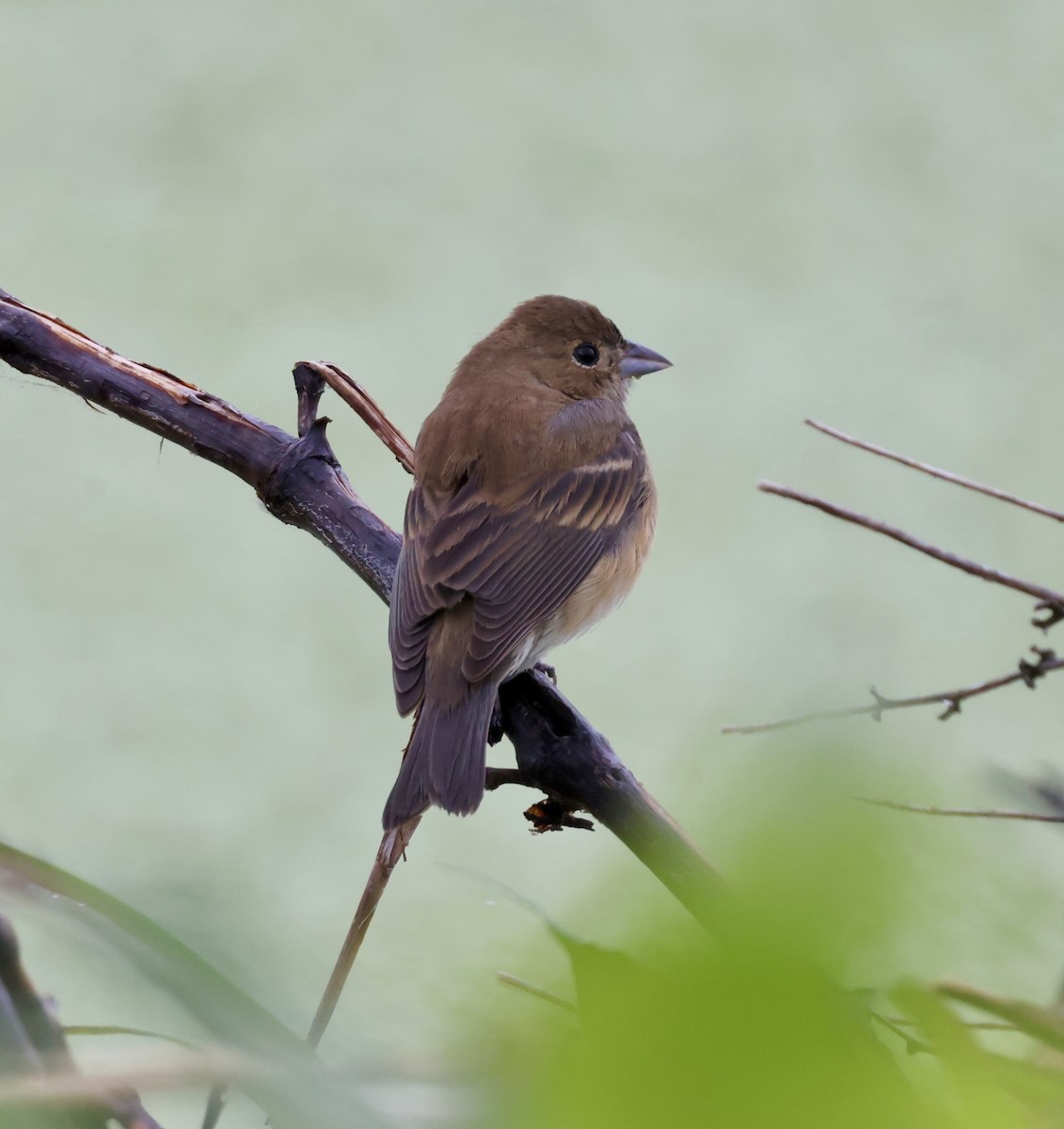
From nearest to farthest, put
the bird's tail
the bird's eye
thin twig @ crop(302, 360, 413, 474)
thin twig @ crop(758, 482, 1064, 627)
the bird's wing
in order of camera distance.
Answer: thin twig @ crop(758, 482, 1064, 627), the bird's tail, thin twig @ crop(302, 360, 413, 474), the bird's wing, the bird's eye

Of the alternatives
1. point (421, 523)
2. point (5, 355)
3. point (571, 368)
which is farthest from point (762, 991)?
point (571, 368)

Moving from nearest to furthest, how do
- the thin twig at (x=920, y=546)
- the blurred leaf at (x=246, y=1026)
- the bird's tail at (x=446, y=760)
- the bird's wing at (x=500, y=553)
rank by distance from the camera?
the blurred leaf at (x=246, y=1026), the thin twig at (x=920, y=546), the bird's tail at (x=446, y=760), the bird's wing at (x=500, y=553)

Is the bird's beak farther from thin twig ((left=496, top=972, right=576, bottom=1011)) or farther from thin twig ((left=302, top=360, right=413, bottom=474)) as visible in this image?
thin twig ((left=496, top=972, right=576, bottom=1011))

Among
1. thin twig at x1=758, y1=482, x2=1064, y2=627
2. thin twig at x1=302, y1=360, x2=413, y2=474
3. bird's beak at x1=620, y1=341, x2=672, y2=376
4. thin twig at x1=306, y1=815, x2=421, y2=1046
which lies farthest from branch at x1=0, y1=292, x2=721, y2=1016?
bird's beak at x1=620, y1=341, x2=672, y2=376

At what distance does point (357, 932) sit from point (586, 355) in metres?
1.53

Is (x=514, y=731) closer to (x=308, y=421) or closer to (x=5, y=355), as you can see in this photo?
(x=308, y=421)

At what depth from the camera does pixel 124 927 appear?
211mm

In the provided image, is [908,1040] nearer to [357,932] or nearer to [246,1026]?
[246,1026]

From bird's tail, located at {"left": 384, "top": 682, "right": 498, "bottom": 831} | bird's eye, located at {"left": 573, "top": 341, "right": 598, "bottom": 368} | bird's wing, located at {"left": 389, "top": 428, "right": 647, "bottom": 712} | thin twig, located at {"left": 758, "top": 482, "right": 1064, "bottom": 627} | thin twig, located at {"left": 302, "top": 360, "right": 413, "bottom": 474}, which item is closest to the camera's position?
thin twig, located at {"left": 758, "top": 482, "right": 1064, "bottom": 627}

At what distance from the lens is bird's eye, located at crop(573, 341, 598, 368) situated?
1.96m

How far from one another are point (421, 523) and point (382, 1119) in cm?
136

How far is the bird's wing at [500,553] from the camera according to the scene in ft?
4.66

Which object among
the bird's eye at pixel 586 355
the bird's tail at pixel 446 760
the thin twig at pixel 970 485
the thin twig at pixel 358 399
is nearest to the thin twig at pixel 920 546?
the thin twig at pixel 970 485

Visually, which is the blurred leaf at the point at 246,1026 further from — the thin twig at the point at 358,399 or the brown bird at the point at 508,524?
the thin twig at the point at 358,399
